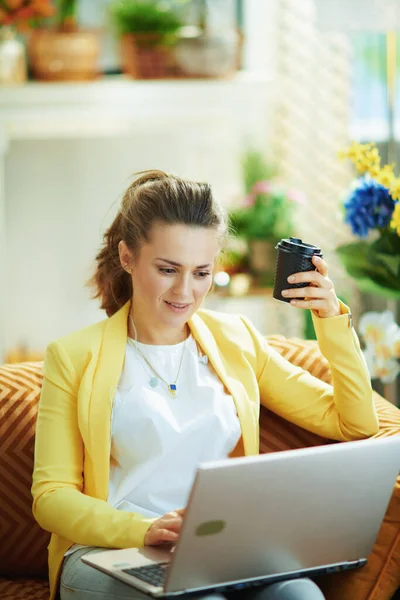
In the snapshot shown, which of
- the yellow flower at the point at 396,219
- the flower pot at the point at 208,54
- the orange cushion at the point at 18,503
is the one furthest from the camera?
the flower pot at the point at 208,54

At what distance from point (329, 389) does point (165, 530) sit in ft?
1.64

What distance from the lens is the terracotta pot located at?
4.13m

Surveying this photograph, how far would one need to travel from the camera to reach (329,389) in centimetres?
192

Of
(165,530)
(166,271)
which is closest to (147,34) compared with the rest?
(166,271)

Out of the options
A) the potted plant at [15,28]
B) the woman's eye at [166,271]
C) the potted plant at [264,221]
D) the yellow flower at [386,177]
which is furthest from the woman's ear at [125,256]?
the potted plant at [15,28]

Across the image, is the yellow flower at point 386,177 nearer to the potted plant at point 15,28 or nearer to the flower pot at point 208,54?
the flower pot at point 208,54

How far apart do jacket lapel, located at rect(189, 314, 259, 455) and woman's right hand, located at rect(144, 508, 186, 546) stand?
30 cm

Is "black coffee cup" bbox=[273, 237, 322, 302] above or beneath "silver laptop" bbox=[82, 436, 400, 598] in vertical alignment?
above

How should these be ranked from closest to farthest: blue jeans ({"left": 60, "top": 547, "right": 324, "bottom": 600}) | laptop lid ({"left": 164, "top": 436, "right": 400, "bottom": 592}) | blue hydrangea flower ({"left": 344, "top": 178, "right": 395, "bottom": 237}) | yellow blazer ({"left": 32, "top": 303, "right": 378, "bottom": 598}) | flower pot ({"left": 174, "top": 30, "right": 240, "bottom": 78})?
laptop lid ({"left": 164, "top": 436, "right": 400, "bottom": 592}), blue jeans ({"left": 60, "top": 547, "right": 324, "bottom": 600}), yellow blazer ({"left": 32, "top": 303, "right": 378, "bottom": 598}), blue hydrangea flower ({"left": 344, "top": 178, "right": 395, "bottom": 237}), flower pot ({"left": 174, "top": 30, "right": 240, "bottom": 78})

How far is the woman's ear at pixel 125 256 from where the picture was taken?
1.88 m

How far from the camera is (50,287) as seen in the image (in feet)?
14.9

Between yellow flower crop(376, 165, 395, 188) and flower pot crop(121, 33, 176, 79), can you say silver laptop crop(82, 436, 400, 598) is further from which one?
flower pot crop(121, 33, 176, 79)

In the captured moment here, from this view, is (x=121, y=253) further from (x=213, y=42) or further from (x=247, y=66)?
(x=247, y=66)

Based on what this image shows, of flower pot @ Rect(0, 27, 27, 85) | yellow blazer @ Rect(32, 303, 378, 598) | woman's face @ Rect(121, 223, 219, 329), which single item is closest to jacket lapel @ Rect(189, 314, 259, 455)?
yellow blazer @ Rect(32, 303, 378, 598)
